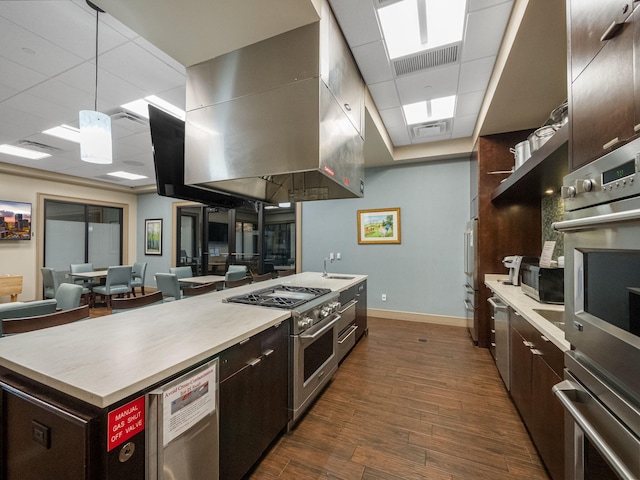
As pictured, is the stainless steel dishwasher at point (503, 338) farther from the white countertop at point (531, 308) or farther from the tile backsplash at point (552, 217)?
the tile backsplash at point (552, 217)

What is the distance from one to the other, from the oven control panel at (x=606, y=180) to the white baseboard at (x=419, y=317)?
371 cm

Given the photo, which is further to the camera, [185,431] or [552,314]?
[552,314]

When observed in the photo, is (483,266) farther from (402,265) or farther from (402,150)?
(402,150)

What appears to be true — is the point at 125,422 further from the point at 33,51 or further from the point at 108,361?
the point at 33,51

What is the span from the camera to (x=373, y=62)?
242cm

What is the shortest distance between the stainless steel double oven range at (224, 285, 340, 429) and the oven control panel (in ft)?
4.95

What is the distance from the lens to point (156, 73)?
253 centimetres

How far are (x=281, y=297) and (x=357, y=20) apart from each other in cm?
217

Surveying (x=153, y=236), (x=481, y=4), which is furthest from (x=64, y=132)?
(x=481, y=4)

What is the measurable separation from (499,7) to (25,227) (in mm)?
8424

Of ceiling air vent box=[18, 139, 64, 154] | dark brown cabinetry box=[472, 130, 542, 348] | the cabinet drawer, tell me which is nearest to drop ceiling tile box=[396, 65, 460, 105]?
dark brown cabinetry box=[472, 130, 542, 348]

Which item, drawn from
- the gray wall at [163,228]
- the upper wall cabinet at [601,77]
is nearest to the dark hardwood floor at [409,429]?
the upper wall cabinet at [601,77]

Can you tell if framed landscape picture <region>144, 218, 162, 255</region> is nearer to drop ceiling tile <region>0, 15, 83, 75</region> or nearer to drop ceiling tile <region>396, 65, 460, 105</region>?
drop ceiling tile <region>0, 15, 83, 75</region>

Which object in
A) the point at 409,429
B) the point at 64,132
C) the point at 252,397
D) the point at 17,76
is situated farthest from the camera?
the point at 64,132
